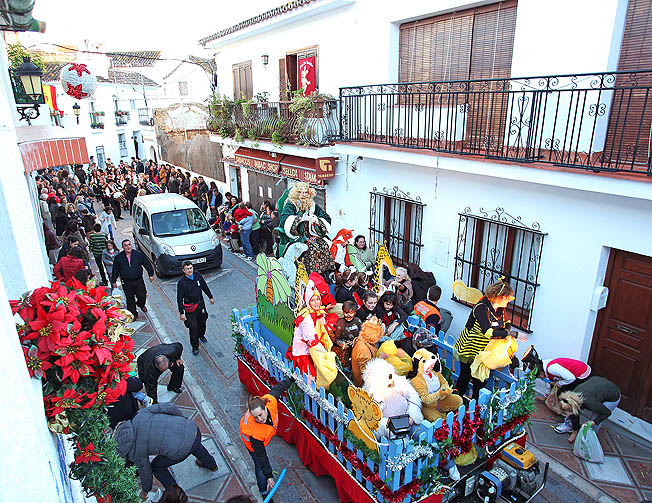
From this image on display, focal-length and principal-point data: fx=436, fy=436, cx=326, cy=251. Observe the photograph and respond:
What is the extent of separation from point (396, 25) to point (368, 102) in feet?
5.59

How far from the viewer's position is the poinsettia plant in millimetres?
2350

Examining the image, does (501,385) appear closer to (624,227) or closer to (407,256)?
(624,227)

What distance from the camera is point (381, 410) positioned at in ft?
14.3

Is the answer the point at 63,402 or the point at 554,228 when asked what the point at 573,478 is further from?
the point at 63,402

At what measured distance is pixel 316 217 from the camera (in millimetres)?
7332

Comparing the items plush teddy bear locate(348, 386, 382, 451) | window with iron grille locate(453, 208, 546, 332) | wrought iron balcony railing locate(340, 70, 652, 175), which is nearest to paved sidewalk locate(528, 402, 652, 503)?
window with iron grille locate(453, 208, 546, 332)

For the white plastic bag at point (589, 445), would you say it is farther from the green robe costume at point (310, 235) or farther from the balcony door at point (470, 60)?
the green robe costume at point (310, 235)

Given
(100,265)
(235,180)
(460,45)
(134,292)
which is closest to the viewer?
(460,45)

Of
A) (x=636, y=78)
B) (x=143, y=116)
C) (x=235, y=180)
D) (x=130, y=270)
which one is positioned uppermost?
(x=636, y=78)

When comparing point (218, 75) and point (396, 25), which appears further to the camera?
point (218, 75)

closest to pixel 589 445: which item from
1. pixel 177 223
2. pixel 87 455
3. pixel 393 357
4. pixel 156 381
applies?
pixel 393 357

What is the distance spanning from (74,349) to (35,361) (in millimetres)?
184

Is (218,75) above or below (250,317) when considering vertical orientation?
above

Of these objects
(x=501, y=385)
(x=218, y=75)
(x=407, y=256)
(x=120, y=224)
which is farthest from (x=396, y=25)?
(x=120, y=224)
